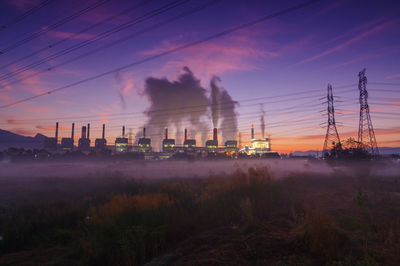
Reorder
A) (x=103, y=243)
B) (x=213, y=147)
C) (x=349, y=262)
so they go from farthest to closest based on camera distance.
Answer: (x=213, y=147) < (x=103, y=243) < (x=349, y=262)

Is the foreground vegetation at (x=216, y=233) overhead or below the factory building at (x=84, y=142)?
below

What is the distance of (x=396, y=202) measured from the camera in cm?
1240

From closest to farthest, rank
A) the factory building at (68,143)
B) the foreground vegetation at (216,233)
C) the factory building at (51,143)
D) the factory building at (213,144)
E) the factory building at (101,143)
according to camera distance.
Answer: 1. the foreground vegetation at (216,233)
2. the factory building at (51,143)
3. the factory building at (68,143)
4. the factory building at (101,143)
5. the factory building at (213,144)

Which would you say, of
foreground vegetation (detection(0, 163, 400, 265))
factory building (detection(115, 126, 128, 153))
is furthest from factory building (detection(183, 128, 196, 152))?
foreground vegetation (detection(0, 163, 400, 265))

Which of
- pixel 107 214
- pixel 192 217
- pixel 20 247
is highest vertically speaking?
pixel 107 214

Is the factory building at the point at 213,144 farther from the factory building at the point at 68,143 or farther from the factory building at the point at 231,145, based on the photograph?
the factory building at the point at 68,143

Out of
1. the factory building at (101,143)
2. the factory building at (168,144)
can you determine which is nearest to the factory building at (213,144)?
the factory building at (168,144)

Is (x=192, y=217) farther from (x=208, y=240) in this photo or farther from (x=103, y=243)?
(x=103, y=243)

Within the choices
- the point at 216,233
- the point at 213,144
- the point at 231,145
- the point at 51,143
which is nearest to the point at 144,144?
the point at 213,144

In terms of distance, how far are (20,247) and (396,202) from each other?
19.4 m

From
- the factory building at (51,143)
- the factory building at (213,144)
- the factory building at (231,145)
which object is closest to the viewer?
the factory building at (51,143)

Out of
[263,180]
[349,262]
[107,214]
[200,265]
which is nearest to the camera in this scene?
[349,262]

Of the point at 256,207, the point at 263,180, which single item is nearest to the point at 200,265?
the point at 256,207

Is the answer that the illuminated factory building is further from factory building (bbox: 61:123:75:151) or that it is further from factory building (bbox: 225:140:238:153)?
factory building (bbox: 225:140:238:153)
